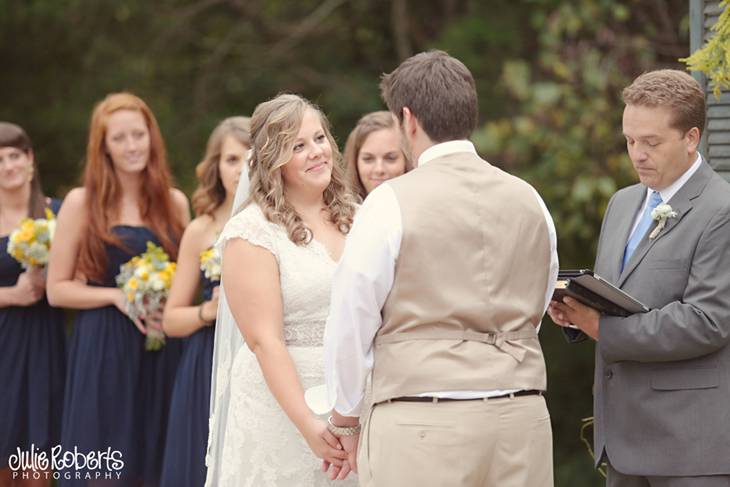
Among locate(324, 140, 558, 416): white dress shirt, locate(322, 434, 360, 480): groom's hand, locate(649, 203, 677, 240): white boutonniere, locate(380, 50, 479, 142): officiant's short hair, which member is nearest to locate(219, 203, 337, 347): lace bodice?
locate(322, 434, 360, 480): groom's hand

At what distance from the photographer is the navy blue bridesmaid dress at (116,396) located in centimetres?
610

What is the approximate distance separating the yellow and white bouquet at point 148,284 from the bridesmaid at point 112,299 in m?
0.06

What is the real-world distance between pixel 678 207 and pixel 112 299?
10.7ft

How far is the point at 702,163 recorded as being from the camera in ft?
13.4

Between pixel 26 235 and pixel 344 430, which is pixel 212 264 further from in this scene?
pixel 344 430

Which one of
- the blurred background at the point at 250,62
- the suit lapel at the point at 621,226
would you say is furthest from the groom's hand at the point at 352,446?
the blurred background at the point at 250,62

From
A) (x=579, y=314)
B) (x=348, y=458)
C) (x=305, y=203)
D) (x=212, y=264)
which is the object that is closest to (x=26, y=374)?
(x=212, y=264)

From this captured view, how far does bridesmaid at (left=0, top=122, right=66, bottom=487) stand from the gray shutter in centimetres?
367

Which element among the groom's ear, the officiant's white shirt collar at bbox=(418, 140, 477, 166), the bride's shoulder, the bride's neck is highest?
the groom's ear

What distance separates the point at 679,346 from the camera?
3854 mm

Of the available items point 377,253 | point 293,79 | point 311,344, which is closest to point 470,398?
point 377,253

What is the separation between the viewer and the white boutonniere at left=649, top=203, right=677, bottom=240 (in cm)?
400

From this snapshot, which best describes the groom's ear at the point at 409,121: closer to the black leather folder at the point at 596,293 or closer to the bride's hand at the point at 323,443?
the black leather folder at the point at 596,293

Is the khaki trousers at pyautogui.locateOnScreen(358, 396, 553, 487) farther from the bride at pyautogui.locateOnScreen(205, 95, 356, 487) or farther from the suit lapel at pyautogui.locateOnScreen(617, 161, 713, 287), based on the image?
the suit lapel at pyautogui.locateOnScreen(617, 161, 713, 287)
